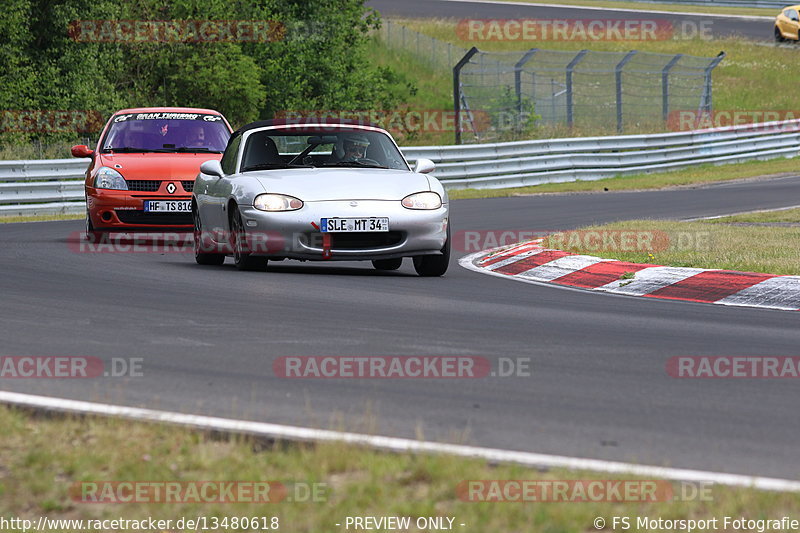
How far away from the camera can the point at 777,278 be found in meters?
10.4

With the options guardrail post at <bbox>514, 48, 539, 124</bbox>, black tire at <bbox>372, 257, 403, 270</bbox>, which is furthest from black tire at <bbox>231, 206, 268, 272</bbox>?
guardrail post at <bbox>514, 48, 539, 124</bbox>

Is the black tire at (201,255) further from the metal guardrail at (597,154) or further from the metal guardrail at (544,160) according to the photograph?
the metal guardrail at (597,154)

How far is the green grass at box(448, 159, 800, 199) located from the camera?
26.2 m

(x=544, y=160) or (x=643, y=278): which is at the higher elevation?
(x=643, y=278)

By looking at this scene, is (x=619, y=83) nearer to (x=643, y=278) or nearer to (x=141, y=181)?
(x=141, y=181)

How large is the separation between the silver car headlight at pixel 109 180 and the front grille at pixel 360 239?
14.5 feet

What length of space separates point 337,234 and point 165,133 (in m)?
5.64

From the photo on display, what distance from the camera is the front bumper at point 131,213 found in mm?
14656

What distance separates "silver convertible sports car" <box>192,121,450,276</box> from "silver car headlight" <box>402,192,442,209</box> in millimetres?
12

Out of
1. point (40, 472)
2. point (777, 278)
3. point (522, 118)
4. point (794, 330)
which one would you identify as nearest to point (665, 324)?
point (794, 330)

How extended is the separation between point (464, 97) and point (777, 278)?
21.8 metres

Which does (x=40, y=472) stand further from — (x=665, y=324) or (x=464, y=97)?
(x=464, y=97)

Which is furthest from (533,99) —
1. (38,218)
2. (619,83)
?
(38,218)

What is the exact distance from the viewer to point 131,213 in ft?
48.2
